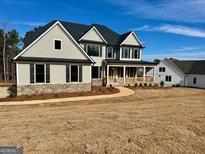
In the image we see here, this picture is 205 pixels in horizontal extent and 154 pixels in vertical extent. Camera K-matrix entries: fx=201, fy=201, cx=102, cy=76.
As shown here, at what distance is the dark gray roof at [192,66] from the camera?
1544 inches

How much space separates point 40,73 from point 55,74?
59.0 inches

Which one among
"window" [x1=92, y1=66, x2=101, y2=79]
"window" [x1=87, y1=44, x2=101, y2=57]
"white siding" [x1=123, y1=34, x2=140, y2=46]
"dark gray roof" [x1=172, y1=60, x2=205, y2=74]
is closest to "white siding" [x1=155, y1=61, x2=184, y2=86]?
"dark gray roof" [x1=172, y1=60, x2=205, y2=74]

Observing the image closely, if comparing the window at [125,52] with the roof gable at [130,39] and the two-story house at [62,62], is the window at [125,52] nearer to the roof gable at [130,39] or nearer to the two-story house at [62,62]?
the roof gable at [130,39]

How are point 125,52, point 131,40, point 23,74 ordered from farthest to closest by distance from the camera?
point 131,40, point 125,52, point 23,74

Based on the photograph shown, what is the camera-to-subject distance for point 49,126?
390 inches

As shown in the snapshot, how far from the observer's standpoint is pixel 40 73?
19.8 metres

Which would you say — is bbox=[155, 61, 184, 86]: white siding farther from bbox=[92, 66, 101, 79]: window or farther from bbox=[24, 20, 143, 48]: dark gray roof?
bbox=[92, 66, 101, 79]: window

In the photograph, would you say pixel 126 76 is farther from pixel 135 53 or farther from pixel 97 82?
pixel 97 82

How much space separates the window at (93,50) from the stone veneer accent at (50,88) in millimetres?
6777

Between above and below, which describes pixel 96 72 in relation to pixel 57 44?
below

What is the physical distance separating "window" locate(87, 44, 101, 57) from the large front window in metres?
9.27

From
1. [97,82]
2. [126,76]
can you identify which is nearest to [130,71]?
[126,76]

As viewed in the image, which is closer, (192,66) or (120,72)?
(120,72)

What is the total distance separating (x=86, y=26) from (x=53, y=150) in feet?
86.3
